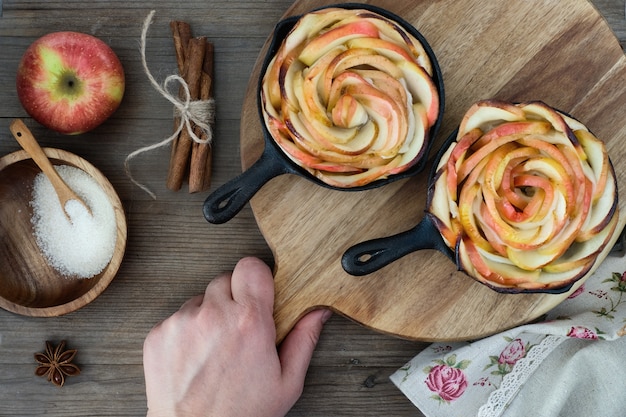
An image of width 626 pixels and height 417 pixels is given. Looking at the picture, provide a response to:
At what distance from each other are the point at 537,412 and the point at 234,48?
0.84 m

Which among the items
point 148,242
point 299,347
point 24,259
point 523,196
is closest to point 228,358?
point 299,347

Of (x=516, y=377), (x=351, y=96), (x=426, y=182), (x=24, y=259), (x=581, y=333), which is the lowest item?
(x=24, y=259)

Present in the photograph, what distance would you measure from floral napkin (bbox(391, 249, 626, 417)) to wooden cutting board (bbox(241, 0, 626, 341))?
75mm

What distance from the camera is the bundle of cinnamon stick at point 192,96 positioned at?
3.86 ft

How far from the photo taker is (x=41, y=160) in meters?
1.12

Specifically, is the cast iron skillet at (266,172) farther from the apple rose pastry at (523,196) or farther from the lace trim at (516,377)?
the lace trim at (516,377)

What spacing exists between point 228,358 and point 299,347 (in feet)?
0.40

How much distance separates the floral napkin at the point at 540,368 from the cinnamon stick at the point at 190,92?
0.56 metres

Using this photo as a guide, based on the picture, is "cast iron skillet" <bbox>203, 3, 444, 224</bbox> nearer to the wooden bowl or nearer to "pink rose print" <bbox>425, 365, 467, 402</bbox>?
the wooden bowl

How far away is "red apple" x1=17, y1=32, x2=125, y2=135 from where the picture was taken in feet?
3.70

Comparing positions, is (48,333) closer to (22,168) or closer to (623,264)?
(22,168)

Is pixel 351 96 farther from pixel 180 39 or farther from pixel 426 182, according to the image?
pixel 180 39

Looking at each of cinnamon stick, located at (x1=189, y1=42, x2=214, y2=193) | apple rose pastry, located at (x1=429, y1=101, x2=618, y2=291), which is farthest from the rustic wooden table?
apple rose pastry, located at (x1=429, y1=101, x2=618, y2=291)

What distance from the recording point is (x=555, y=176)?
94 centimetres
